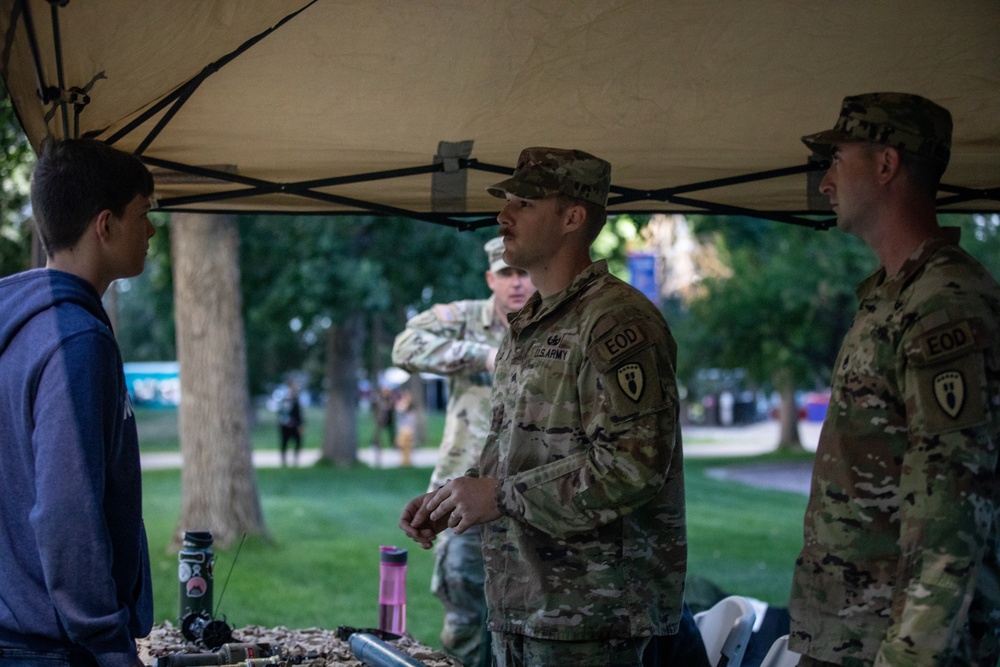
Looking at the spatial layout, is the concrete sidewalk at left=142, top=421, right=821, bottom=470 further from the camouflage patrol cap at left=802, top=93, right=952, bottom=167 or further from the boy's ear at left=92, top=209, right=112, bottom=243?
the camouflage patrol cap at left=802, top=93, right=952, bottom=167

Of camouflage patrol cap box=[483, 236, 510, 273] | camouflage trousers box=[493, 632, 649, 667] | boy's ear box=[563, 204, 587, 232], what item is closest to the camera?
camouflage trousers box=[493, 632, 649, 667]

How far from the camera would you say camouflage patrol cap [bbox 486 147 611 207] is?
338 cm

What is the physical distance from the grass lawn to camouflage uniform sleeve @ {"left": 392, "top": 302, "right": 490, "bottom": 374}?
4.91 ft

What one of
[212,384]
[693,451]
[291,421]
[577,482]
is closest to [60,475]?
[577,482]

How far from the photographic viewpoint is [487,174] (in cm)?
522

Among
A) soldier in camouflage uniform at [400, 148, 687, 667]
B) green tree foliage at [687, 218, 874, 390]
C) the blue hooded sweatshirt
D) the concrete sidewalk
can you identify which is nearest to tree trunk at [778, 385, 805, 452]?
the concrete sidewalk

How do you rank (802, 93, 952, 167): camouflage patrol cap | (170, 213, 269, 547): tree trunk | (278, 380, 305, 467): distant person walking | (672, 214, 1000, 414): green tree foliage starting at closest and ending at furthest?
(802, 93, 952, 167): camouflage patrol cap, (170, 213, 269, 547): tree trunk, (672, 214, 1000, 414): green tree foliage, (278, 380, 305, 467): distant person walking

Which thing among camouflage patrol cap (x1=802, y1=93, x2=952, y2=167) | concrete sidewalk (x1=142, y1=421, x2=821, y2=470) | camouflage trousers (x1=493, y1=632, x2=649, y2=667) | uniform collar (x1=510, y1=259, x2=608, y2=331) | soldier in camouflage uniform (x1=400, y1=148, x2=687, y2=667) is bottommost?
concrete sidewalk (x1=142, y1=421, x2=821, y2=470)

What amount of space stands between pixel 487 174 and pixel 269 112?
1.09 meters

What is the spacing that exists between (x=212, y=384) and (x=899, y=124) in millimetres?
10073

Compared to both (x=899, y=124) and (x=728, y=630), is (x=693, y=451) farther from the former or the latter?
(x=899, y=124)

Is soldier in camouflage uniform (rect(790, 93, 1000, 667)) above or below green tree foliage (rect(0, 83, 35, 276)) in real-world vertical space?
below

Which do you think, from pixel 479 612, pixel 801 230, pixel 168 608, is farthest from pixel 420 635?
pixel 801 230

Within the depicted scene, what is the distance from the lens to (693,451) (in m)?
31.9
